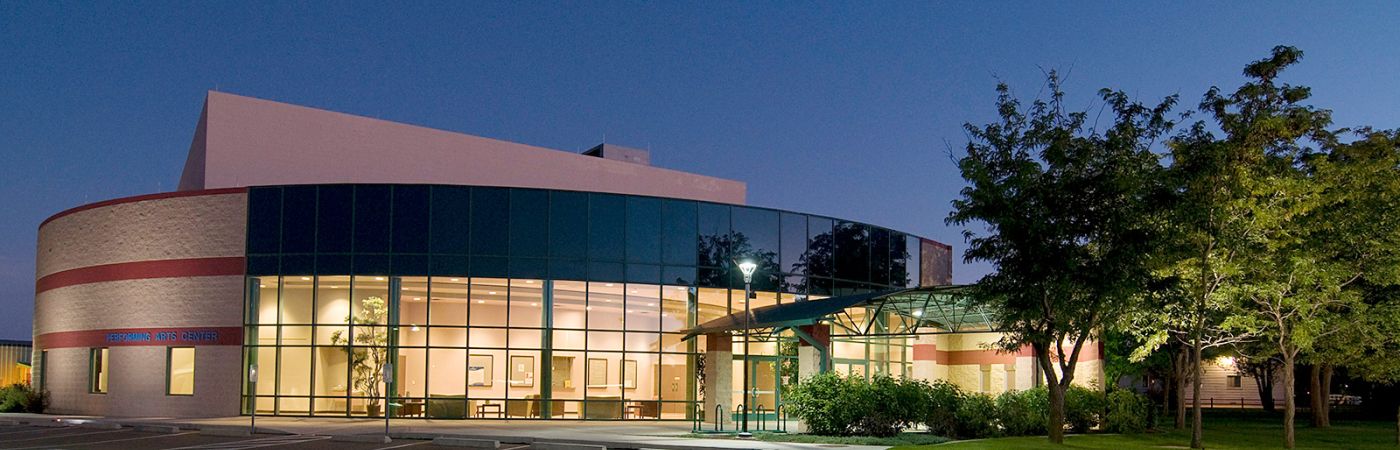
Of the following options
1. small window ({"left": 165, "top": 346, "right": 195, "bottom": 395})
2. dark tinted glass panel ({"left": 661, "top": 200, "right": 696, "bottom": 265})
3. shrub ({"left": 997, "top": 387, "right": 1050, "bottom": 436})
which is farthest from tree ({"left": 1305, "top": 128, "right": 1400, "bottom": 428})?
small window ({"left": 165, "top": 346, "right": 195, "bottom": 395})

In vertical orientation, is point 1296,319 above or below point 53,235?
below

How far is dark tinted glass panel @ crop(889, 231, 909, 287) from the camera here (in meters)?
46.3

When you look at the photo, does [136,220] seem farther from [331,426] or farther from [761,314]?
[761,314]

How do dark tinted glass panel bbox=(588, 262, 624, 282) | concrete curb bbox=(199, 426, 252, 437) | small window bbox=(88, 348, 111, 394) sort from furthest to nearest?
small window bbox=(88, 348, 111, 394)
dark tinted glass panel bbox=(588, 262, 624, 282)
concrete curb bbox=(199, 426, 252, 437)

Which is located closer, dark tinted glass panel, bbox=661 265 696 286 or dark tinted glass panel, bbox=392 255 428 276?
dark tinted glass panel, bbox=392 255 428 276

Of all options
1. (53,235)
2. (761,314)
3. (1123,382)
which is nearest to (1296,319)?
(761,314)

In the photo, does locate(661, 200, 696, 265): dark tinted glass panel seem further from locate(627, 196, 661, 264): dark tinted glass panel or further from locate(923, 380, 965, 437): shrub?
locate(923, 380, 965, 437): shrub

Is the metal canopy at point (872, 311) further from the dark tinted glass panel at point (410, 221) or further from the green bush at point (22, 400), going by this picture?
the green bush at point (22, 400)

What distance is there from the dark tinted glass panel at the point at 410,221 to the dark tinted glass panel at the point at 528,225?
275 centimetres

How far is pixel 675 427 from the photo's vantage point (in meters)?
33.8

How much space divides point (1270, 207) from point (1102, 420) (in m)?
8.31

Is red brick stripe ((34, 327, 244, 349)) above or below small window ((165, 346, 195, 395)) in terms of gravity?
above

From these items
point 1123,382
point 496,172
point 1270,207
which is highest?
point 496,172

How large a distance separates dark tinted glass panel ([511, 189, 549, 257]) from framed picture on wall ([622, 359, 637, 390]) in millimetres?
4486
